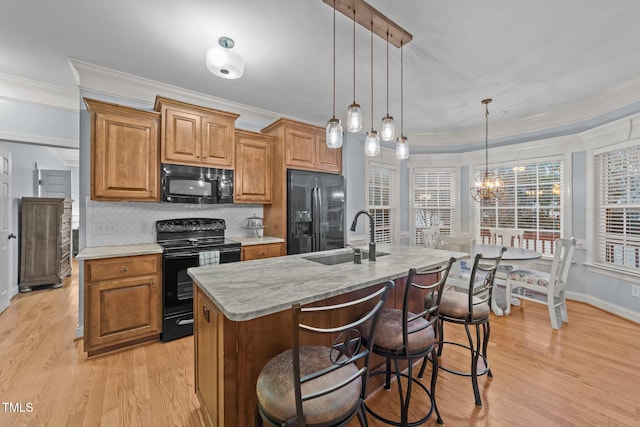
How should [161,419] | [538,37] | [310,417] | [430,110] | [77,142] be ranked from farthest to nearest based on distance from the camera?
[430,110] < [77,142] < [538,37] < [161,419] < [310,417]

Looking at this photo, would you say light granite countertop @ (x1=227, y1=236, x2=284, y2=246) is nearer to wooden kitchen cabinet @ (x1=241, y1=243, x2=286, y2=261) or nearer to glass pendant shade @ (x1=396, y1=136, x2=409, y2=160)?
wooden kitchen cabinet @ (x1=241, y1=243, x2=286, y2=261)

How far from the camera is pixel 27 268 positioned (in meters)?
4.11

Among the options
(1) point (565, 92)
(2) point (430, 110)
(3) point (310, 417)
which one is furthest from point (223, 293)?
(1) point (565, 92)

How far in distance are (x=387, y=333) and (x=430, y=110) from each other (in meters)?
3.47

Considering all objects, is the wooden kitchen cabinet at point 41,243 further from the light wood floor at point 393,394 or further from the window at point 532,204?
the window at point 532,204

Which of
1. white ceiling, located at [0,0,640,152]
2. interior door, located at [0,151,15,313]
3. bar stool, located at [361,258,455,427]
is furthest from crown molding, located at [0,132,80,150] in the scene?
bar stool, located at [361,258,455,427]

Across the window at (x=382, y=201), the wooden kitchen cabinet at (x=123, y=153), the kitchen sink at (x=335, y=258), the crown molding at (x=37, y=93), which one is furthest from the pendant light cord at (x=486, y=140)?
the crown molding at (x=37, y=93)

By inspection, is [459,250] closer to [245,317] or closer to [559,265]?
[559,265]

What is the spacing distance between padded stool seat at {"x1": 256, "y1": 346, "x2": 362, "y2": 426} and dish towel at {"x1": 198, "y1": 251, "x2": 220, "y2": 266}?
1.90m

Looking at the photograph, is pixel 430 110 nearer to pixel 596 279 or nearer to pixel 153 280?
pixel 596 279

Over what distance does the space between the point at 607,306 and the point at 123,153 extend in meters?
5.94

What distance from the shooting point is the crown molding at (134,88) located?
8.95 ft

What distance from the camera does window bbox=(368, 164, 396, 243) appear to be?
4742 millimetres

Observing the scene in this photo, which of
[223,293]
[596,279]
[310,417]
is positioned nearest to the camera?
[310,417]
